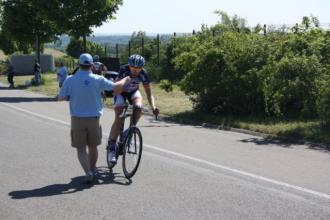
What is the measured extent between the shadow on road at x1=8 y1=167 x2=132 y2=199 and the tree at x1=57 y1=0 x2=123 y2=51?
67.6 feet

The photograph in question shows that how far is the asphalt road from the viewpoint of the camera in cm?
650

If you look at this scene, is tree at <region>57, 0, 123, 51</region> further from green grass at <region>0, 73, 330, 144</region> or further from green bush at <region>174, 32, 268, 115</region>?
green bush at <region>174, 32, 268, 115</region>

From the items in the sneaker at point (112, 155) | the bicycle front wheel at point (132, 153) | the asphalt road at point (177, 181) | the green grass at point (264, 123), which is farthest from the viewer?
the green grass at point (264, 123)

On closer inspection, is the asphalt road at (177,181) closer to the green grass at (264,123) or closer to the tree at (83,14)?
the green grass at (264,123)

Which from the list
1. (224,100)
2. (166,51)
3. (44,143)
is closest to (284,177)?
(44,143)

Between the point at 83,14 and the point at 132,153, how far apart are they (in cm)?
2136

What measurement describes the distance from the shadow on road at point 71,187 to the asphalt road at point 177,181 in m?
0.01

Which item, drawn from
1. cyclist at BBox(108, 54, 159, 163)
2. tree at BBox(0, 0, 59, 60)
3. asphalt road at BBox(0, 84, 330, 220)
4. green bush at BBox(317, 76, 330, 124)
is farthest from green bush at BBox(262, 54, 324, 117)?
tree at BBox(0, 0, 59, 60)

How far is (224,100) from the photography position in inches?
631

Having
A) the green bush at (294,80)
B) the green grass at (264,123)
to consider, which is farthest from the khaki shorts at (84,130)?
the green bush at (294,80)

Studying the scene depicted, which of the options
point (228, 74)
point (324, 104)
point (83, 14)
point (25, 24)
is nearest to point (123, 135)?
point (324, 104)

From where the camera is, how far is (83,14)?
28703 mm

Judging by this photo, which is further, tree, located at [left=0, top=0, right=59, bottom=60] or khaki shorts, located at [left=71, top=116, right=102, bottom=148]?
tree, located at [left=0, top=0, right=59, bottom=60]

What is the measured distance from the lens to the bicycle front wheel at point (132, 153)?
819 centimetres
